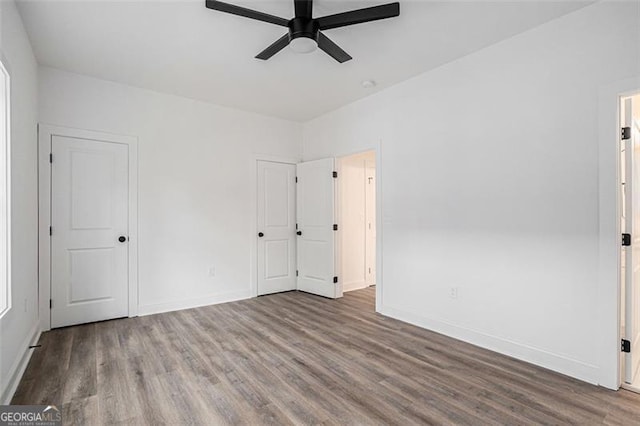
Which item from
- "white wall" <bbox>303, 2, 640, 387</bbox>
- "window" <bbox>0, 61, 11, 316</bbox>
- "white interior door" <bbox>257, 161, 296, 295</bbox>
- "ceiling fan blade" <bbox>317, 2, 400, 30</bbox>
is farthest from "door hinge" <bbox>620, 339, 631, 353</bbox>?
"window" <bbox>0, 61, 11, 316</bbox>

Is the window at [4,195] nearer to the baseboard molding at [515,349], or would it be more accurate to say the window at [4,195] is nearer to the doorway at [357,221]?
the baseboard molding at [515,349]

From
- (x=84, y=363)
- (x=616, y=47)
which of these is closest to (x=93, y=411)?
(x=84, y=363)

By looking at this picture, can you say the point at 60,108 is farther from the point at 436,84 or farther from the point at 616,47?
the point at 616,47

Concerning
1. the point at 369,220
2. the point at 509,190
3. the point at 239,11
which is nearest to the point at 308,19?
the point at 239,11

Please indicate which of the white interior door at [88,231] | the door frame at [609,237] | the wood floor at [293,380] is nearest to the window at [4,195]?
the wood floor at [293,380]

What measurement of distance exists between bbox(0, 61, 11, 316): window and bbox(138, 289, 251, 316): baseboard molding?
6.07 ft

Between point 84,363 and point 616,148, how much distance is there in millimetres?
4386

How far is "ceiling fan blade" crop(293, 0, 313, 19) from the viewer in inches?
89.5

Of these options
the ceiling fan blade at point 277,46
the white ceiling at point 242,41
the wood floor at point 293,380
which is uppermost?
the white ceiling at point 242,41

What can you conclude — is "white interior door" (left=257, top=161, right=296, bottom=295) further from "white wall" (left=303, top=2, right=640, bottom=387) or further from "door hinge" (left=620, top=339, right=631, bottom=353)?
"door hinge" (left=620, top=339, right=631, bottom=353)

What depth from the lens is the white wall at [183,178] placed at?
Result: 3.85 metres

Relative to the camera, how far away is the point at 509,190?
2.93 m

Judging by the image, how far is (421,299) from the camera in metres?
3.69

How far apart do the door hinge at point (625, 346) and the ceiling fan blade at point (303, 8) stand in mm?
3208
